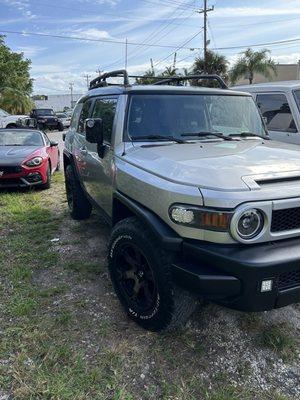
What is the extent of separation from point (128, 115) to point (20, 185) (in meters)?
4.70

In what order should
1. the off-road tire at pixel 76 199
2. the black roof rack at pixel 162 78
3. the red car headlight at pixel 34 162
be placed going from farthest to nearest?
1. the red car headlight at pixel 34 162
2. the off-road tire at pixel 76 199
3. the black roof rack at pixel 162 78

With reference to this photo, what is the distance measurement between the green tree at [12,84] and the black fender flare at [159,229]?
35244 mm

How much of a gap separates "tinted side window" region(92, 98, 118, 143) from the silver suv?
2 centimetres

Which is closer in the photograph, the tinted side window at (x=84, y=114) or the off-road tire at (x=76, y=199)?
the tinted side window at (x=84, y=114)

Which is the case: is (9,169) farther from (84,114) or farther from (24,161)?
(84,114)

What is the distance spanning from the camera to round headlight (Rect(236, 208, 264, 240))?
2527mm

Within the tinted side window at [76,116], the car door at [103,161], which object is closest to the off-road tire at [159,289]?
the car door at [103,161]

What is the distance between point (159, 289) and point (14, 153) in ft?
20.0

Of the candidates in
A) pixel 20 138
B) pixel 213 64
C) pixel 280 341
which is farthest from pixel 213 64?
pixel 280 341

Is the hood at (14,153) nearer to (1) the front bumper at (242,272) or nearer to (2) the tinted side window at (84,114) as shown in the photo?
(2) the tinted side window at (84,114)

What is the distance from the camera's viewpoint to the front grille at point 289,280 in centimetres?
257

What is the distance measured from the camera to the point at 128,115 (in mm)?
3822

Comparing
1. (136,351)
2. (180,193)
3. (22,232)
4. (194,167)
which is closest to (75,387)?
(136,351)

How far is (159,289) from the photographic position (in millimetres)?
2818
